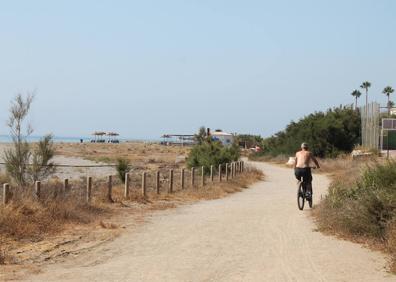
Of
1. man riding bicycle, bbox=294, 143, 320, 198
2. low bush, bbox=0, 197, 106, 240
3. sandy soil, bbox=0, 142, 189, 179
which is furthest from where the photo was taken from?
sandy soil, bbox=0, 142, 189, 179

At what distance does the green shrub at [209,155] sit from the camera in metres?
35.4

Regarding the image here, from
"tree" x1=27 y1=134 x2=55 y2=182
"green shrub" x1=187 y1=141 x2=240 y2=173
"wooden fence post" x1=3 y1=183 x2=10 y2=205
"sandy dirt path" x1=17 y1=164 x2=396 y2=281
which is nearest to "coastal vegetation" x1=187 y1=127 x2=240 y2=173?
"green shrub" x1=187 y1=141 x2=240 y2=173

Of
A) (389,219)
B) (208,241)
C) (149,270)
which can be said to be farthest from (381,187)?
(149,270)

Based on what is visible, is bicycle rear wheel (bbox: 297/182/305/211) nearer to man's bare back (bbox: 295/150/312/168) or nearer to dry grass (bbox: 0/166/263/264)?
man's bare back (bbox: 295/150/312/168)

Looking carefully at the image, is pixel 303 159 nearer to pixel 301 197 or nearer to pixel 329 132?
pixel 301 197

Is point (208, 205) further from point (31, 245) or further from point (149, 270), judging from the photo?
point (149, 270)

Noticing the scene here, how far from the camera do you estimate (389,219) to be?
10281 mm

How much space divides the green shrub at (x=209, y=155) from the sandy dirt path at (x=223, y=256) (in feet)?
68.4

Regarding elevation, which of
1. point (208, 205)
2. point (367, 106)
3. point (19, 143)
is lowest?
point (208, 205)

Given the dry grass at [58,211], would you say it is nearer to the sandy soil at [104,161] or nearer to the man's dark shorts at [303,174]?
the man's dark shorts at [303,174]

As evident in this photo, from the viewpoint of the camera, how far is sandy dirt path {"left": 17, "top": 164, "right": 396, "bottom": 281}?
7934 millimetres

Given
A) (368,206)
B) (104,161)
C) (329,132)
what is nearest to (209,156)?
(329,132)

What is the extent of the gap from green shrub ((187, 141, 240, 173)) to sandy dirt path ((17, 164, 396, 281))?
20.8 m

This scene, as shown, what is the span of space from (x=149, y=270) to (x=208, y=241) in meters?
2.84
